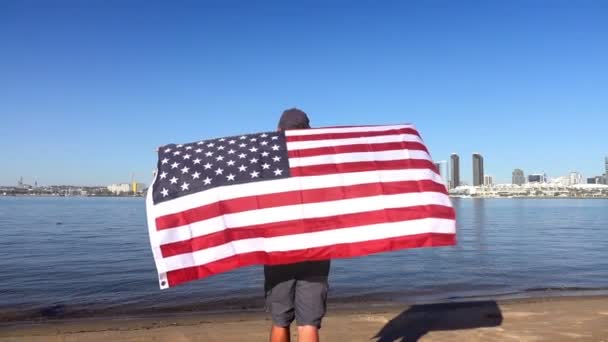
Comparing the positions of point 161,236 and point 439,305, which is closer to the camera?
point 161,236

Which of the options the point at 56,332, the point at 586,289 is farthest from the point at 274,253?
the point at 586,289

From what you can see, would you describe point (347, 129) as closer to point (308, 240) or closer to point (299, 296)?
point (308, 240)

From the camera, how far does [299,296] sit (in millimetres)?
3934

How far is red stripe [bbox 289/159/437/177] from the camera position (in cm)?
422

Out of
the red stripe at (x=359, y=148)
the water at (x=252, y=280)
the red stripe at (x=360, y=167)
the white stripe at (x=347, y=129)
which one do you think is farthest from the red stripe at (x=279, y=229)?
the water at (x=252, y=280)

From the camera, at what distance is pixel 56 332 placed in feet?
26.1

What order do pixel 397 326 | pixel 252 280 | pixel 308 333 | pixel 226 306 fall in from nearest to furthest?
pixel 308 333, pixel 397 326, pixel 226 306, pixel 252 280

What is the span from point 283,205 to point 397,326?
168 inches

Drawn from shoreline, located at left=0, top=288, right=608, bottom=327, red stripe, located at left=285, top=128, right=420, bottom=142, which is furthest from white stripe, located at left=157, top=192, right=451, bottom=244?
shoreline, located at left=0, top=288, right=608, bottom=327

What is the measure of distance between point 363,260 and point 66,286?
10252 mm

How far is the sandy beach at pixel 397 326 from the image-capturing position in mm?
6793

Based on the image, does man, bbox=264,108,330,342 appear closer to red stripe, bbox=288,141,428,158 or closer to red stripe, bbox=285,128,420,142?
red stripe, bbox=288,141,428,158

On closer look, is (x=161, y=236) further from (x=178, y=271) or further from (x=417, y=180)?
(x=417, y=180)

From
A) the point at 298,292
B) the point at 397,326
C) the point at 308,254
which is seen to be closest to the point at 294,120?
the point at 308,254
